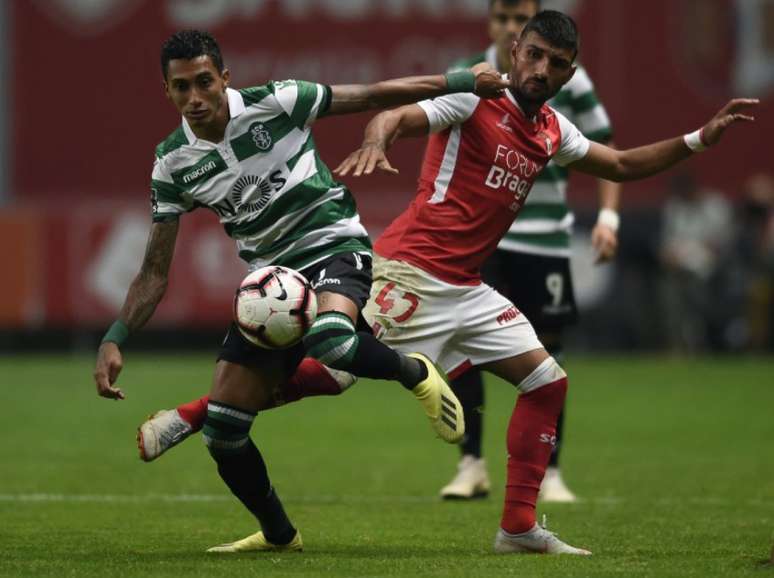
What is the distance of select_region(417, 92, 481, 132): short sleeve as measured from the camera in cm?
756

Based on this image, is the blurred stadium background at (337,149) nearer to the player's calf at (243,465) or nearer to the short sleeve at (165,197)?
the player's calf at (243,465)

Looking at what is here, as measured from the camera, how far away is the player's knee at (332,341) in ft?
23.4

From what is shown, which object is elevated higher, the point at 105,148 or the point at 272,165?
the point at 272,165

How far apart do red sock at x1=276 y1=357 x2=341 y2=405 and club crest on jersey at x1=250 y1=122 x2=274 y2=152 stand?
3.19 ft

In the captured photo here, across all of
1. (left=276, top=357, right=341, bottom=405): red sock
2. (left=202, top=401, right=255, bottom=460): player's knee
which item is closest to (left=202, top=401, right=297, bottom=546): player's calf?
(left=202, top=401, right=255, bottom=460): player's knee

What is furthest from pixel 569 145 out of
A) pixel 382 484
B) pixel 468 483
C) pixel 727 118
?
pixel 382 484

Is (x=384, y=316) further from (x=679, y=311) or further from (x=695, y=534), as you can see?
(x=679, y=311)

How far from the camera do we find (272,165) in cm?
751

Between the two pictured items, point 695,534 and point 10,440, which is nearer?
point 695,534

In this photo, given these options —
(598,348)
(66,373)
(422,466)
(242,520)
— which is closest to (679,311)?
(598,348)

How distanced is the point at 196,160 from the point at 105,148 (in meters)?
15.8

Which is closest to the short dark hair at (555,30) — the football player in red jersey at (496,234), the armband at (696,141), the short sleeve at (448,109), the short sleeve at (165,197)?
the football player in red jersey at (496,234)

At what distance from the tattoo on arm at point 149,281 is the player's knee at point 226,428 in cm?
52

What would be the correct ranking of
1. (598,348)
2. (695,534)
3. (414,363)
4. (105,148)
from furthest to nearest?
1. (105,148)
2. (598,348)
3. (695,534)
4. (414,363)
